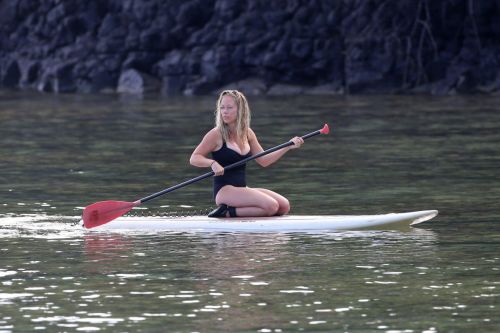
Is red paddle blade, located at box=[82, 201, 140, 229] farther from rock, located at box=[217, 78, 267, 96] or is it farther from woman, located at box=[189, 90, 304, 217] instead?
rock, located at box=[217, 78, 267, 96]

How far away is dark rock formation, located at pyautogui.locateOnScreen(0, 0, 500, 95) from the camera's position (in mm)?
33906

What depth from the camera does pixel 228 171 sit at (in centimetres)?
1271

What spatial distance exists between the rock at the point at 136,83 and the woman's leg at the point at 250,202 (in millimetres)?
23581

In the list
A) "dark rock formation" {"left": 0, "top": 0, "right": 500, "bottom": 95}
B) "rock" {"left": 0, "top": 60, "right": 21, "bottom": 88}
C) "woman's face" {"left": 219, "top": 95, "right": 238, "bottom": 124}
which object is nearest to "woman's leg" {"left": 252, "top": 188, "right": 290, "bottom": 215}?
"woman's face" {"left": 219, "top": 95, "right": 238, "bottom": 124}

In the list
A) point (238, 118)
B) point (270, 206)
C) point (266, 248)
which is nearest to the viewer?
point (266, 248)

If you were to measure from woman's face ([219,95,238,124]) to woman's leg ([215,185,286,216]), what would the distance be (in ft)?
1.80

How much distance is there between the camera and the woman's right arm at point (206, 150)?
12.5m

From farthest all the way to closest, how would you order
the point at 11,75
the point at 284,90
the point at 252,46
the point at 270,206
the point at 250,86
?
the point at 11,75 → the point at 252,46 → the point at 250,86 → the point at 284,90 → the point at 270,206

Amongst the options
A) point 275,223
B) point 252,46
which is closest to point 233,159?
point 275,223

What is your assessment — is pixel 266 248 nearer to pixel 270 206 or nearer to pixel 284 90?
pixel 270 206

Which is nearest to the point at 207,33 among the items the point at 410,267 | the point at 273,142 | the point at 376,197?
the point at 273,142

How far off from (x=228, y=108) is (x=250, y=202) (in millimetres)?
729

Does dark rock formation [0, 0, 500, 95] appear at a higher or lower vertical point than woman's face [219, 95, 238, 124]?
higher

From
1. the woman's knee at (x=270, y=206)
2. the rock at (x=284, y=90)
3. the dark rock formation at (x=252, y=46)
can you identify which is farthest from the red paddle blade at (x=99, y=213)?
the rock at (x=284, y=90)
